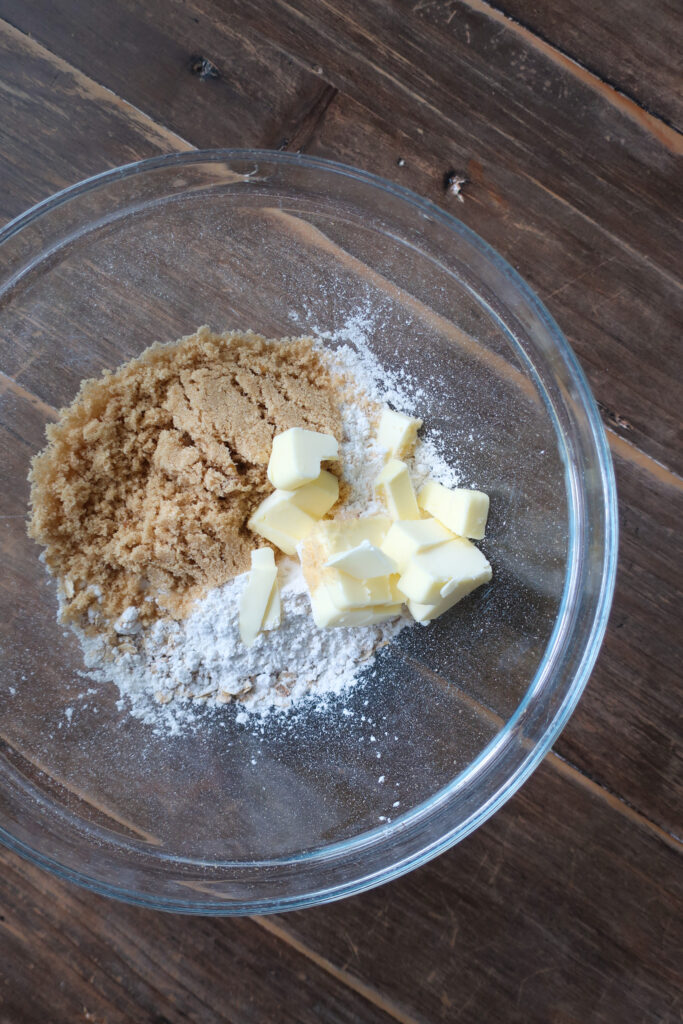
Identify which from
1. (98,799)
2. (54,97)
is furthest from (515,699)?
(54,97)

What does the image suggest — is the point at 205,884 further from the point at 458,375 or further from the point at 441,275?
the point at 441,275

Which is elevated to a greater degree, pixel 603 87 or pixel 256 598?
pixel 603 87

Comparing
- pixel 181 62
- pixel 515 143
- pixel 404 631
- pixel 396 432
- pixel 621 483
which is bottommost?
pixel 404 631

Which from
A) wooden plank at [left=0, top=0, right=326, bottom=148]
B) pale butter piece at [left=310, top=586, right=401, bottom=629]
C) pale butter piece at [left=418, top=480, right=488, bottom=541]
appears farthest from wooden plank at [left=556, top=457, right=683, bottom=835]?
wooden plank at [left=0, top=0, right=326, bottom=148]

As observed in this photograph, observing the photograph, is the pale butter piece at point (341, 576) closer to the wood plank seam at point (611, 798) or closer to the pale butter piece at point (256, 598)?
the pale butter piece at point (256, 598)

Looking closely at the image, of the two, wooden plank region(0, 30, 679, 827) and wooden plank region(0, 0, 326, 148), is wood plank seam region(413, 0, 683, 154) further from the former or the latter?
wooden plank region(0, 0, 326, 148)

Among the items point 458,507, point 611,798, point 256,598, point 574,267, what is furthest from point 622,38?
point 611,798

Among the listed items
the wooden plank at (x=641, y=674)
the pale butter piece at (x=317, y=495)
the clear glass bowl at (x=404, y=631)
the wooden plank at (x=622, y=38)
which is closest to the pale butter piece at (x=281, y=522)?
the pale butter piece at (x=317, y=495)

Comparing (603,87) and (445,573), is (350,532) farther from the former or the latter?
(603,87)
